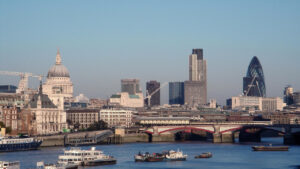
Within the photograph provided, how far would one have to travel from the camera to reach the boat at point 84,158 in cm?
8981

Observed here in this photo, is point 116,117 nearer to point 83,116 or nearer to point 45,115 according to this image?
point 83,116

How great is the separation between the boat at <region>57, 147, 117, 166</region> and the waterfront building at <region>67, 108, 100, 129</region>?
90585 mm

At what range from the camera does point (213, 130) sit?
488ft

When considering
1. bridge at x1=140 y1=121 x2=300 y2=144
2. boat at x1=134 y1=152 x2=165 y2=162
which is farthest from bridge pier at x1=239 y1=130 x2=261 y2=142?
boat at x1=134 y1=152 x2=165 y2=162

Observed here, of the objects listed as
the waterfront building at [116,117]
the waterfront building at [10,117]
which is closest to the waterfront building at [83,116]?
the waterfront building at [116,117]

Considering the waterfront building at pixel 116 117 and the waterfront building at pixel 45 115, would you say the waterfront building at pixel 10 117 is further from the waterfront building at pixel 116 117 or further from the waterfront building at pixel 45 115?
the waterfront building at pixel 116 117

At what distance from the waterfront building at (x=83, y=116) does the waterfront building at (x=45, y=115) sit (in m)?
22.0

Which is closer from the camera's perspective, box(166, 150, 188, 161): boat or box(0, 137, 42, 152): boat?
box(166, 150, 188, 161): boat

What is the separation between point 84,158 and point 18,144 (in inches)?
957

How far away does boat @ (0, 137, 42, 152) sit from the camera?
110 metres

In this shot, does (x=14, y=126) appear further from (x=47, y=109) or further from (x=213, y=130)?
(x=213, y=130)

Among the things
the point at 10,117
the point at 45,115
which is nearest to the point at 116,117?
the point at 45,115

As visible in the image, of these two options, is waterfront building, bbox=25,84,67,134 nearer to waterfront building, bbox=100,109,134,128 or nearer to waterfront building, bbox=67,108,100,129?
waterfront building, bbox=67,108,100,129

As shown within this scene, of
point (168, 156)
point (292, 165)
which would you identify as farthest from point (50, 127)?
point (292, 165)
